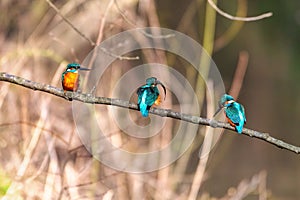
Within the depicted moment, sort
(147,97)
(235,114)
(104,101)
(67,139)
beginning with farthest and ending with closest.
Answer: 1. (67,139)
2. (235,114)
3. (147,97)
4. (104,101)

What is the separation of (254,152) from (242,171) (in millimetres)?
493

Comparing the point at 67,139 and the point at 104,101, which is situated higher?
the point at 67,139

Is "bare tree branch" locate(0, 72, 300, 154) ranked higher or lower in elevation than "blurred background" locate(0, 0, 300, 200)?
lower

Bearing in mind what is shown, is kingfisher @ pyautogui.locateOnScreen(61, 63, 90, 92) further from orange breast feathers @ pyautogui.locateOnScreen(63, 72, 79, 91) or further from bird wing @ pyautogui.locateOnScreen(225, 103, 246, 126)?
bird wing @ pyautogui.locateOnScreen(225, 103, 246, 126)

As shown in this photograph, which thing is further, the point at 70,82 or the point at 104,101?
the point at 70,82

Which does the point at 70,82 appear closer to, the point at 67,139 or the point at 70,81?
the point at 70,81

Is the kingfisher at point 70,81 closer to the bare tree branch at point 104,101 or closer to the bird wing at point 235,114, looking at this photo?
the bare tree branch at point 104,101

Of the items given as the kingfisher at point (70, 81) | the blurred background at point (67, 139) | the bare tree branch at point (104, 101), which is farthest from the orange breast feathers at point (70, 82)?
the blurred background at point (67, 139)

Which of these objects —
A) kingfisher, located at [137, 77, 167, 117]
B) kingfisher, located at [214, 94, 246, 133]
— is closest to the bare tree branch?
kingfisher, located at [137, 77, 167, 117]

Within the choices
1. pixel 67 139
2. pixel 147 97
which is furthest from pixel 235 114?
pixel 67 139

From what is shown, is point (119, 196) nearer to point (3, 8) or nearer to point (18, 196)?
point (18, 196)

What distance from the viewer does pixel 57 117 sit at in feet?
10.5

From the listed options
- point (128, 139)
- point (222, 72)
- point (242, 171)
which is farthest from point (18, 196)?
point (222, 72)

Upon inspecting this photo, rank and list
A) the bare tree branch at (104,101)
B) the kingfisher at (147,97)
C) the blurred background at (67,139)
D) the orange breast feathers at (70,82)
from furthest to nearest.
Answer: the blurred background at (67,139) → the orange breast feathers at (70,82) → the kingfisher at (147,97) → the bare tree branch at (104,101)
